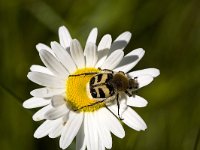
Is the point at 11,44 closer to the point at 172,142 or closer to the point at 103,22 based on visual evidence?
the point at 103,22

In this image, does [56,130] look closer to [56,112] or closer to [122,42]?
[56,112]

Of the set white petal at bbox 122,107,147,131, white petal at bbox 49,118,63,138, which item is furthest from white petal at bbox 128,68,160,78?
white petal at bbox 49,118,63,138

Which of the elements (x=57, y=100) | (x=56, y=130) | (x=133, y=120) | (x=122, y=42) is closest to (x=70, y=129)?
(x=56, y=130)

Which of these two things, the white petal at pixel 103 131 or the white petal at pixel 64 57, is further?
A: the white petal at pixel 64 57

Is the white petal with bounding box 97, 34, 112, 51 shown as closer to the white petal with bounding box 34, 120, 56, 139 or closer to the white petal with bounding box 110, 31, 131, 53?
the white petal with bounding box 110, 31, 131, 53

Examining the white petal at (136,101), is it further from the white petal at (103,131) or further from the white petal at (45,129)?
the white petal at (45,129)

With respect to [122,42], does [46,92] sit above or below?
below

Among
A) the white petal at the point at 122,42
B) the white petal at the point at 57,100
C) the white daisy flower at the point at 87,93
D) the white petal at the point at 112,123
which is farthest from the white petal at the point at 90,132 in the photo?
the white petal at the point at 122,42
